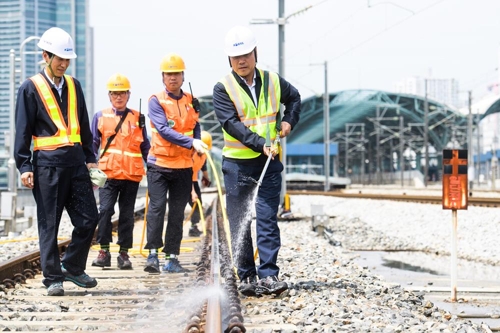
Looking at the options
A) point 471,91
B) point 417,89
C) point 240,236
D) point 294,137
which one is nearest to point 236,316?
point 240,236

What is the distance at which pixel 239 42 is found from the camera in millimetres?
6344

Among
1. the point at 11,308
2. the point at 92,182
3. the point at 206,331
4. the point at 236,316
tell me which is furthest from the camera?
the point at 92,182

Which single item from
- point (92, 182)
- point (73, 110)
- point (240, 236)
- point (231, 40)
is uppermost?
point (231, 40)

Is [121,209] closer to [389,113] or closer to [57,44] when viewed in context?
[57,44]

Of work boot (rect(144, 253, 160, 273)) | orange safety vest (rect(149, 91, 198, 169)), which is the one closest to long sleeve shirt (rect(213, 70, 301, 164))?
orange safety vest (rect(149, 91, 198, 169))

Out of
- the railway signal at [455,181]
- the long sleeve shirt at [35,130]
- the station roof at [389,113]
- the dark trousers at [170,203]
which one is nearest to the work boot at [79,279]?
the long sleeve shirt at [35,130]

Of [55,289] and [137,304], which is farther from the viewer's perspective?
[55,289]

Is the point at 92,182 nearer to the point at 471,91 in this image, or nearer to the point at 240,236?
the point at 240,236

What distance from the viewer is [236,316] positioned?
15.9 feet

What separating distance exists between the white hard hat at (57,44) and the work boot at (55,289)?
1733mm

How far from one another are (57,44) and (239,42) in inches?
54.0

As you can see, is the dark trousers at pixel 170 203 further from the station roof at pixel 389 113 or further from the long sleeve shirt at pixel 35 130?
the station roof at pixel 389 113

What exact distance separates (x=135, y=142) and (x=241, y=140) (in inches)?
97.6

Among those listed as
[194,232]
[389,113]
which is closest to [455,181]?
[194,232]
